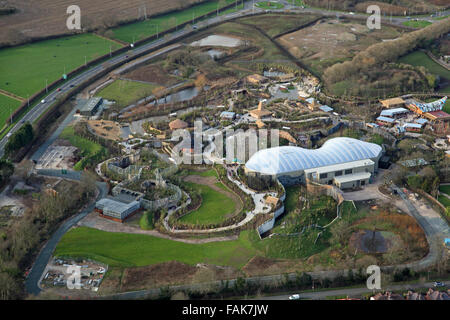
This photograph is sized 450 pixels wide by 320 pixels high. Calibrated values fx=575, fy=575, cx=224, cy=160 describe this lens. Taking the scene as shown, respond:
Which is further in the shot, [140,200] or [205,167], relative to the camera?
[205,167]

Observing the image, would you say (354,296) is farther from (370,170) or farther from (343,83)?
(343,83)

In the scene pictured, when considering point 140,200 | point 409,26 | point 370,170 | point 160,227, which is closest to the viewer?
point 160,227

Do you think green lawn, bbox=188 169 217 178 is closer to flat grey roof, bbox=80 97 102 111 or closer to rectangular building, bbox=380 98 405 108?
flat grey roof, bbox=80 97 102 111

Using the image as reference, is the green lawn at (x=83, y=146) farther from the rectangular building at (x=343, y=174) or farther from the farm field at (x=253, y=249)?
the rectangular building at (x=343, y=174)

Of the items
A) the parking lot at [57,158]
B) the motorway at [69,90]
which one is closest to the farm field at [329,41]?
the motorway at [69,90]

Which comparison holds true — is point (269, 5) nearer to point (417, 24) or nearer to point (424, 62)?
point (417, 24)

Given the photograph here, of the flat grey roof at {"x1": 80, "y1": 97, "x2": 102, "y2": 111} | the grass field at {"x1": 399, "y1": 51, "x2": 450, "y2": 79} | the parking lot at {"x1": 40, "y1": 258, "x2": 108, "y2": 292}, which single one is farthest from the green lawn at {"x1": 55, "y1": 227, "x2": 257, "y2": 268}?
the grass field at {"x1": 399, "y1": 51, "x2": 450, "y2": 79}
